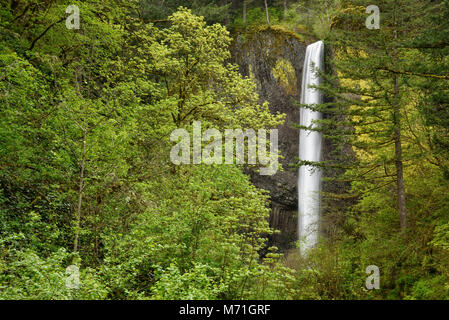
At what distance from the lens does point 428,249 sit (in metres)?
7.59

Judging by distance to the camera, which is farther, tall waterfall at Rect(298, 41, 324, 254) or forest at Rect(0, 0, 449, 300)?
tall waterfall at Rect(298, 41, 324, 254)

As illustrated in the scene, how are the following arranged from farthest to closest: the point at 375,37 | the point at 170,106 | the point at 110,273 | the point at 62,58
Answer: the point at 62,58
the point at 170,106
the point at 375,37
the point at 110,273

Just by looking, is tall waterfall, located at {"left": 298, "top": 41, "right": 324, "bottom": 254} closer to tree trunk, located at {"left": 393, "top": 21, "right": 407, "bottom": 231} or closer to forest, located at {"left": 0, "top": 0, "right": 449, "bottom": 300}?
forest, located at {"left": 0, "top": 0, "right": 449, "bottom": 300}

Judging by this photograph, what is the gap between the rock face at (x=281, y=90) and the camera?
2164cm

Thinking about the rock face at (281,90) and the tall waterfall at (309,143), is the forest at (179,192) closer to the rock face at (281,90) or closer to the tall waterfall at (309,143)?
the tall waterfall at (309,143)

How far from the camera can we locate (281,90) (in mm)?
21766

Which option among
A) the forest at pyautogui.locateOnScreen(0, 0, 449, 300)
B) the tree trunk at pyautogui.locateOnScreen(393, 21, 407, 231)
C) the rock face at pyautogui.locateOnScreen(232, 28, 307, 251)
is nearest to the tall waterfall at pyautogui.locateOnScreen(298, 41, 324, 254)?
the rock face at pyautogui.locateOnScreen(232, 28, 307, 251)

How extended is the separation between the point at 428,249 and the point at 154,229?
19.9ft

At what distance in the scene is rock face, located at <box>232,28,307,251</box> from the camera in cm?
2164

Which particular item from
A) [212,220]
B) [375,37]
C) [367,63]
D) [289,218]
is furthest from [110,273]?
[289,218]

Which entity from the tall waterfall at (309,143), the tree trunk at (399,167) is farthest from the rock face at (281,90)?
the tree trunk at (399,167)

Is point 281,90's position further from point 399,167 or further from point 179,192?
point 179,192

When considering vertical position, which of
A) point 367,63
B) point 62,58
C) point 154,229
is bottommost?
point 154,229
